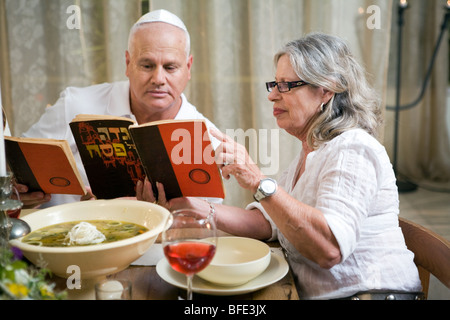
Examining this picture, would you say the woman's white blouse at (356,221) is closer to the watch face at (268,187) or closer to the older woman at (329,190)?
the older woman at (329,190)

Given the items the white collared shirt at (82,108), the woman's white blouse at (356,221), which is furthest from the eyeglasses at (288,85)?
the white collared shirt at (82,108)

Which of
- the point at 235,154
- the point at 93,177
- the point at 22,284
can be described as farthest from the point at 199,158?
the point at 22,284

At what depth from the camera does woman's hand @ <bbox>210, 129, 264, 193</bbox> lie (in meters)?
1.24

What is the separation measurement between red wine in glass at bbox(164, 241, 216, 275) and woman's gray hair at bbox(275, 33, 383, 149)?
651 mm

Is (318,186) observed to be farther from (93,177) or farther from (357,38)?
(357,38)

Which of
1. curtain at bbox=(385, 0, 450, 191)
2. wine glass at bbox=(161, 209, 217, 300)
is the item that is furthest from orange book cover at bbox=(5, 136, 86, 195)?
curtain at bbox=(385, 0, 450, 191)

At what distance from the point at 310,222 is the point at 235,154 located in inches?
10.5

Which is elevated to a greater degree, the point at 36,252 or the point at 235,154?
the point at 235,154

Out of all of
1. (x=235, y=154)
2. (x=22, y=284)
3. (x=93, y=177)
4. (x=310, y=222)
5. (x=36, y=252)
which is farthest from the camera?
(x=93, y=177)

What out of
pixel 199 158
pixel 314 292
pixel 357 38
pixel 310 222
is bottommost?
pixel 314 292

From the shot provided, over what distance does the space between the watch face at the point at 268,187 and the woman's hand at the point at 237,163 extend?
41 millimetres

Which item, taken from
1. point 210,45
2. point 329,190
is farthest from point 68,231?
point 210,45

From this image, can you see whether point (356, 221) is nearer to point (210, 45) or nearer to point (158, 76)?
point (158, 76)

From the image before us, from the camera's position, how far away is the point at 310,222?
1.15m
